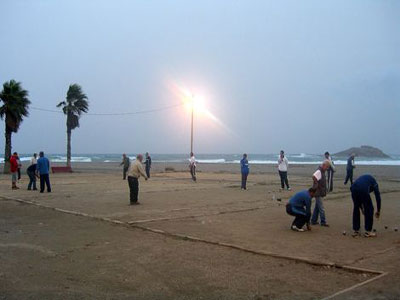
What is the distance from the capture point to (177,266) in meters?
6.63

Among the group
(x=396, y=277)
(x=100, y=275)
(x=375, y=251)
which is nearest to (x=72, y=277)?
(x=100, y=275)

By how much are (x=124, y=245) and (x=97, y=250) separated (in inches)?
22.7

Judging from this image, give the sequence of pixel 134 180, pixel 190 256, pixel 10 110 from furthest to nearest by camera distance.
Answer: pixel 10 110, pixel 134 180, pixel 190 256

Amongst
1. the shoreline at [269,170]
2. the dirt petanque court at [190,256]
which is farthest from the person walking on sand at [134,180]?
the shoreline at [269,170]

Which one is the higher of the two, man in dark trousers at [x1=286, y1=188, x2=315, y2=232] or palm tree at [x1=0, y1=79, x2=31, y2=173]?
palm tree at [x1=0, y1=79, x2=31, y2=173]

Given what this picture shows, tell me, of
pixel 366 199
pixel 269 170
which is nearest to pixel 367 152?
pixel 269 170

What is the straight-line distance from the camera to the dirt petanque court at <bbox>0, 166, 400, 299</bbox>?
5.50 m

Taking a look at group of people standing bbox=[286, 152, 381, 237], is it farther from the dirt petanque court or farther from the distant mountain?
the distant mountain

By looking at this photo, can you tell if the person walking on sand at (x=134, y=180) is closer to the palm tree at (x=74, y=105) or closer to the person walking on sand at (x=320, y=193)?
the person walking on sand at (x=320, y=193)

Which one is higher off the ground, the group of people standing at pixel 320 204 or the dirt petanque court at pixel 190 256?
the group of people standing at pixel 320 204

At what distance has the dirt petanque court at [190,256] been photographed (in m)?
5.50

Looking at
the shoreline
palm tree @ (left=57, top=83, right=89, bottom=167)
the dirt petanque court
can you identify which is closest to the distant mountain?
the shoreline

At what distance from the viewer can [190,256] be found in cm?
724

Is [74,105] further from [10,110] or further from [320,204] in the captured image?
[320,204]
